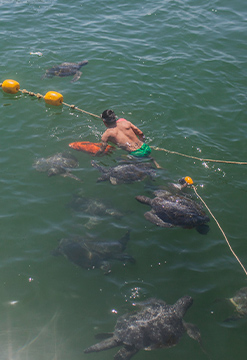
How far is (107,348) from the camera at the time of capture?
5.41 meters

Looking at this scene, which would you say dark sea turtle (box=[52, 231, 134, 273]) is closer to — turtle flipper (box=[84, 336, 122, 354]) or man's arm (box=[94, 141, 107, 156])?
turtle flipper (box=[84, 336, 122, 354])

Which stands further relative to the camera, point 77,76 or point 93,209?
point 77,76

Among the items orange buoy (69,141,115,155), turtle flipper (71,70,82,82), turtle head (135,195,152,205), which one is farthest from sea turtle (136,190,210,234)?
turtle flipper (71,70,82,82)

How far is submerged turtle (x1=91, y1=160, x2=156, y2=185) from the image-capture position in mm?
8555

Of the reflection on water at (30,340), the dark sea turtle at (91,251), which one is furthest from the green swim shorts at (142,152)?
the reflection on water at (30,340)

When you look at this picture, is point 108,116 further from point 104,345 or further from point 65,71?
point 104,345

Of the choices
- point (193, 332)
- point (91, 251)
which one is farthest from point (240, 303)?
point (91, 251)

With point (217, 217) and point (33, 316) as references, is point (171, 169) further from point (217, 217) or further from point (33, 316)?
point (33, 316)

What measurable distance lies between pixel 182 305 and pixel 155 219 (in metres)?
2.11

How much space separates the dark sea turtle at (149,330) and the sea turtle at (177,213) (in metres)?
1.92

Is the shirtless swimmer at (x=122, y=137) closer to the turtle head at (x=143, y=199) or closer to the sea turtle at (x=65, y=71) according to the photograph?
the turtle head at (x=143, y=199)

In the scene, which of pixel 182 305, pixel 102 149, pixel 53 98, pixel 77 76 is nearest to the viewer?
pixel 182 305

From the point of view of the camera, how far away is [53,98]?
10.8 metres

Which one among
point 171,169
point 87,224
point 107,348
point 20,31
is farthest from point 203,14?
point 107,348
